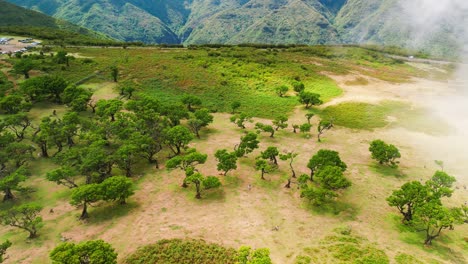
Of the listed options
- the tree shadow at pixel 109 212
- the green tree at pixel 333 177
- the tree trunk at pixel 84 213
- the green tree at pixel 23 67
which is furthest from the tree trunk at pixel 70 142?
the green tree at pixel 333 177

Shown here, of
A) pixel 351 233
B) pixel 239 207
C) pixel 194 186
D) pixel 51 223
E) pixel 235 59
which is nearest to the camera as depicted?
pixel 351 233

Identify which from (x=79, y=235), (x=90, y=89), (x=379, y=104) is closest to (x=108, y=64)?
(x=90, y=89)

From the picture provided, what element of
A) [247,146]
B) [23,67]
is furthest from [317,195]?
[23,67]

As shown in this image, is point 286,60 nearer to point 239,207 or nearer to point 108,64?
point 108,64

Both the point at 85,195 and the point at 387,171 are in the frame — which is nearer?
the point at 85,195

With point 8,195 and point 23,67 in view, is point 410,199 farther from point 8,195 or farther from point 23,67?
point 23,67

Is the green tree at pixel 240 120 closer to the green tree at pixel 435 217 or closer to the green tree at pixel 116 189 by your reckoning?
the green tree at pixel 116 189

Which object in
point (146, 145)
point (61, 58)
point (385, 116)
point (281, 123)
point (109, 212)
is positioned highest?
point (61, 58)

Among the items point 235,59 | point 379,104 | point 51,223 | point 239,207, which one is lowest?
point 51,223
